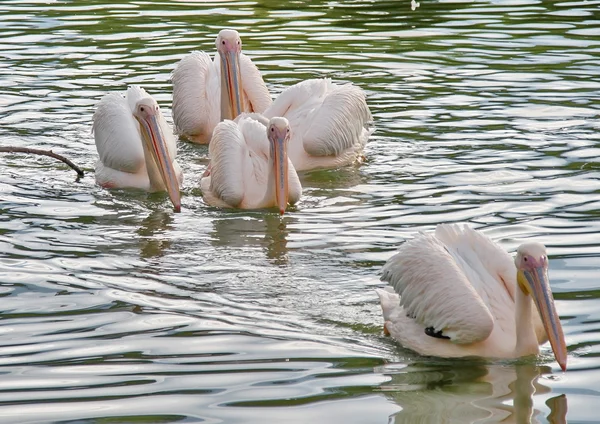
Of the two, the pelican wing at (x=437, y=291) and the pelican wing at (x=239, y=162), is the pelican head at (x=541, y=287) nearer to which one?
the pelican wing at (x=437, y=291)

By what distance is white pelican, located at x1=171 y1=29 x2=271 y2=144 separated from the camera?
875cm

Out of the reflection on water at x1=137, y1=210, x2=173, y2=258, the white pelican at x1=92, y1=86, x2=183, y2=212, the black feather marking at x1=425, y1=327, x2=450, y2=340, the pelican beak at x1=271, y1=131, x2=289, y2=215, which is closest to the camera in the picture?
the black feather marking at x1=425, y1=327, x2=450, y2=340

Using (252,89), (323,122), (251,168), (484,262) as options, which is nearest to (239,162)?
(251,168)

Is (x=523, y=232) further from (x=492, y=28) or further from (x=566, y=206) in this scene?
(x=492, y=28)

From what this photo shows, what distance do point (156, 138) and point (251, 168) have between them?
2.14ft

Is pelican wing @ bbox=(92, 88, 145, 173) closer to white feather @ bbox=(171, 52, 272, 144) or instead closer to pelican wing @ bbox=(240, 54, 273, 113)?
white feather @ bbox=(171, 52, 272, 144)

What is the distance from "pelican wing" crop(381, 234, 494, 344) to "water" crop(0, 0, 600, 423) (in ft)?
0.58

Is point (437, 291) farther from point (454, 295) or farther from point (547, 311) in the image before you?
point (547, 311)

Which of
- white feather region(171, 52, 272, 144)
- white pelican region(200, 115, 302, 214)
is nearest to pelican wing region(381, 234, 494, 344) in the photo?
white pelican region(200, 115, 302, 214)

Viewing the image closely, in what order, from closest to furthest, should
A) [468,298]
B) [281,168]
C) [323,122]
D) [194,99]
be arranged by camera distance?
[468,298]
[281,168]
[323,122]
[194,99]

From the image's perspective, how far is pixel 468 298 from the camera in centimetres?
478

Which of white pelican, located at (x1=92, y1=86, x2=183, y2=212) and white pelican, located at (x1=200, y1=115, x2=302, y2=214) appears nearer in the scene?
white pelican, located at (x1=200, y1=115, x2=302, y2=214)

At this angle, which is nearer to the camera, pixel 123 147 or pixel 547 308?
pixel 547 308

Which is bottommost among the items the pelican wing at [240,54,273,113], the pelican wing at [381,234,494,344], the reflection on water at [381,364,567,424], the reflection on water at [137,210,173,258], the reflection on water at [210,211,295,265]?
the reflection on water at [381,364,567,424]
